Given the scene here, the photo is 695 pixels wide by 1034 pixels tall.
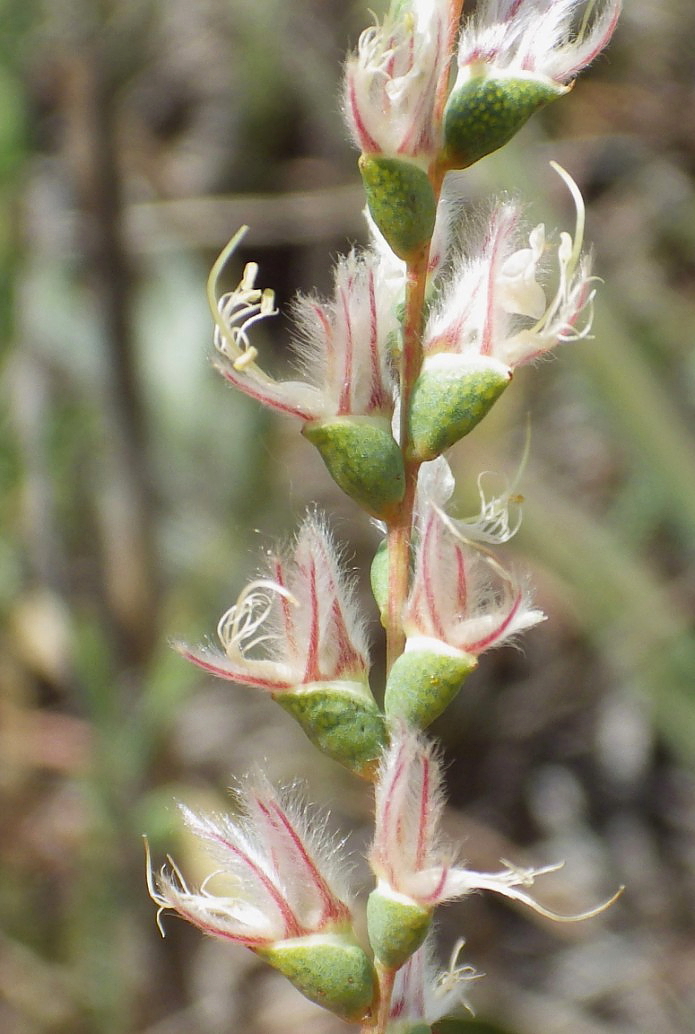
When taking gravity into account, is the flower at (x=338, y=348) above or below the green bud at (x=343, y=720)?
above

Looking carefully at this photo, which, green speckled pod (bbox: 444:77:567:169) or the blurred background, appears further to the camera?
the blurred background

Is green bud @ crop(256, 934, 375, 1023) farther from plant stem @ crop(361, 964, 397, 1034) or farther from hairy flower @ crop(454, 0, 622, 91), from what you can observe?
hairy flower @ crop(454, 0, 622, 91)

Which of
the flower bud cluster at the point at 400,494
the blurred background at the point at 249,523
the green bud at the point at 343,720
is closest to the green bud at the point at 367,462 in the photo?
the flower bud cluster at the point at 400,494

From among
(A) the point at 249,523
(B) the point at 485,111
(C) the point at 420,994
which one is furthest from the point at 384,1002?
(A) the point at 249,523

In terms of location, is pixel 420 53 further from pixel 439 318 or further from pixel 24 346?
pixel 24 346

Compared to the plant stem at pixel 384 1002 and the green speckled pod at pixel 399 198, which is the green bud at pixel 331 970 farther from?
the green speckled pod at pixel 399 198

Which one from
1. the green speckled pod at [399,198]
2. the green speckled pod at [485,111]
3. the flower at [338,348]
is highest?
the green speckled pod at [485,111]

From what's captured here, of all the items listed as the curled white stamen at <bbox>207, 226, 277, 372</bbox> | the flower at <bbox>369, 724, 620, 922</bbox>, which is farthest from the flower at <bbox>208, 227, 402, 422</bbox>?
the flower at <bbox>369, 724, 620, 922</bbox>

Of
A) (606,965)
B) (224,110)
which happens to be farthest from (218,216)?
(606,965)
